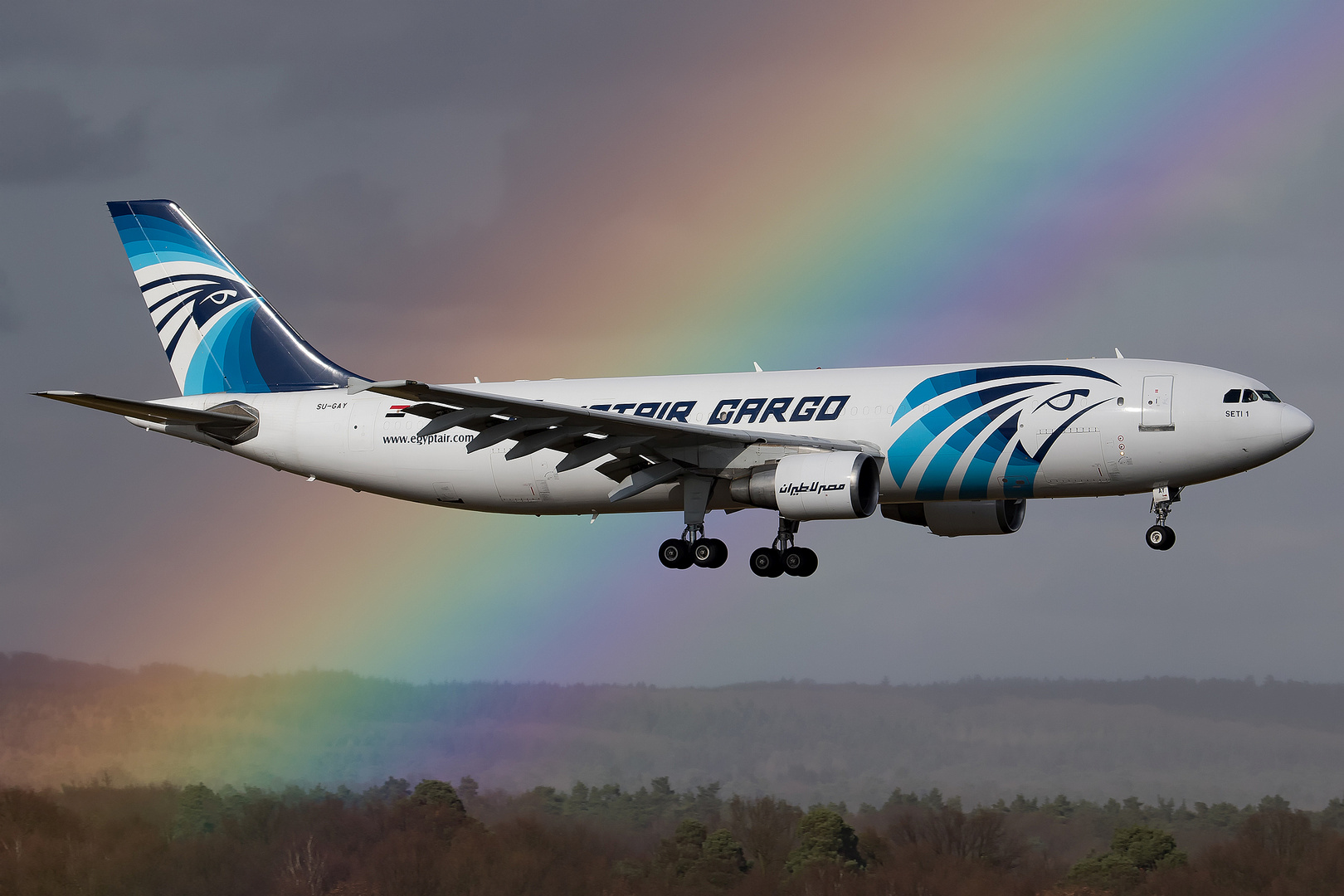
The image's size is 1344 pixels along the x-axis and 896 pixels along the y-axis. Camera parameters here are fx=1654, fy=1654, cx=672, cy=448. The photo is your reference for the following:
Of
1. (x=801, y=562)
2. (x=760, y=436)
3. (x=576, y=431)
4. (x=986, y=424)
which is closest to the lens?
(x=986, y=424)

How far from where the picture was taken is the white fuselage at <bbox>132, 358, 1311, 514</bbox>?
39406mm

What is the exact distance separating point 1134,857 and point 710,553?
70.5 ft

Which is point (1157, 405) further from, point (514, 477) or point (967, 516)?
point (514, 477)

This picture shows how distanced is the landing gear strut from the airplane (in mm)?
48

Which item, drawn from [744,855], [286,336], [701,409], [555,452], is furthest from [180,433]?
[744,855]

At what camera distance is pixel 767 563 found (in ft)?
142

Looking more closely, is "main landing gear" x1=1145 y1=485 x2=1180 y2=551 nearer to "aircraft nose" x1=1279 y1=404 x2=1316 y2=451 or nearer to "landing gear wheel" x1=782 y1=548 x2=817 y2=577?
"aircraft nose" x1=1279 y1=404 x2=1316 y2=451

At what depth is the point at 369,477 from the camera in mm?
47188

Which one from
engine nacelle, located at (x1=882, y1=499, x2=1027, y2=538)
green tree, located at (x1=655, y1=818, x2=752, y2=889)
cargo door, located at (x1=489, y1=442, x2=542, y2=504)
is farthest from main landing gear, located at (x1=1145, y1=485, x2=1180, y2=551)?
green tree, located at (x1=655, y1=818, x2=752, y2=889)

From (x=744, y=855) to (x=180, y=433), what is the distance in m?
22.9

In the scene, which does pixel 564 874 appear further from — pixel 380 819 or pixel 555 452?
pixel 555 452

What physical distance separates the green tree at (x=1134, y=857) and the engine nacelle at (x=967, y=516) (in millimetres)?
15029

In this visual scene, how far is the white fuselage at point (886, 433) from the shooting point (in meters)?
39.4

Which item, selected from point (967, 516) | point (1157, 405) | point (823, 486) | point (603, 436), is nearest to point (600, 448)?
point (603, 436)
